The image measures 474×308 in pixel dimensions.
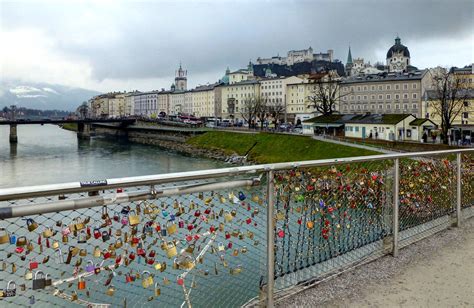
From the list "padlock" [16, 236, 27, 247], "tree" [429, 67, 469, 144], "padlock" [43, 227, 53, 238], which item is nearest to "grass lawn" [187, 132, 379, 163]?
"tree" [429, 67, 469, 144]

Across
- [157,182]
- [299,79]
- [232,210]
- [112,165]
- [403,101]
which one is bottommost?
[112,165]

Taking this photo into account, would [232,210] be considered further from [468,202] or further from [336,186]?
[468,202]

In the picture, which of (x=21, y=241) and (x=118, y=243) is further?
(x=118, y=243)

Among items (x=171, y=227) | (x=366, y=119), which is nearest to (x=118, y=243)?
(x=171, y=227)

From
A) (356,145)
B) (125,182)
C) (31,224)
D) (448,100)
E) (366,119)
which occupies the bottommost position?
(356,145)

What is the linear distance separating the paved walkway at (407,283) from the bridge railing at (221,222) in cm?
18

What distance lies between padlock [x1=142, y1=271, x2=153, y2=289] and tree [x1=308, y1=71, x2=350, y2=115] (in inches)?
2718

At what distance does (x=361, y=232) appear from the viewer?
5180 millimetres

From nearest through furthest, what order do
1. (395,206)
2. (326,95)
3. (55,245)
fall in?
(55,245) → (395,206) → (326,95)

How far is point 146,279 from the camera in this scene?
3.23 meters

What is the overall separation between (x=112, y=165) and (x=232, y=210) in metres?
44.3

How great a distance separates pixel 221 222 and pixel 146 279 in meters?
0.77

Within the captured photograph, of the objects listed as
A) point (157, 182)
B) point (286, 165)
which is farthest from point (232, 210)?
point (157, 182)

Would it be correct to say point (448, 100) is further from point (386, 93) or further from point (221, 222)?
point (221, 222)
